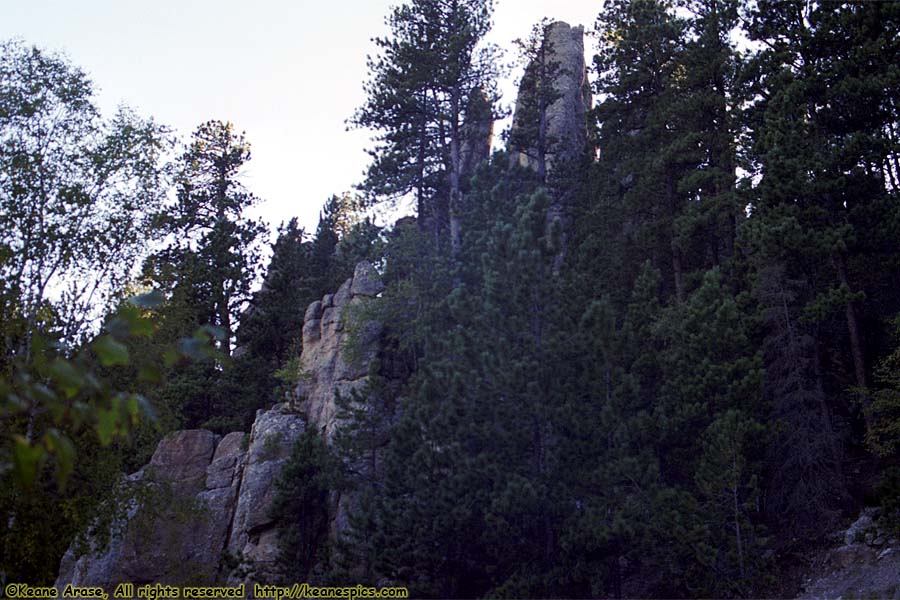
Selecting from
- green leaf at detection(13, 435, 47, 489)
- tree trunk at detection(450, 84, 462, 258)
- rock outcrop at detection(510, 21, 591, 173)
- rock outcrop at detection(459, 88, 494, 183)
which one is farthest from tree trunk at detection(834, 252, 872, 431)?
green leaf at detection(13, 435, 47, 489)

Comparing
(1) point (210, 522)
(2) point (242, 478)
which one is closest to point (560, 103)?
(2) point (242, 478)

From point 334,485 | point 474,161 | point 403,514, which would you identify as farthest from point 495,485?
point 474,161

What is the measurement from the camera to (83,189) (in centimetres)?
1664

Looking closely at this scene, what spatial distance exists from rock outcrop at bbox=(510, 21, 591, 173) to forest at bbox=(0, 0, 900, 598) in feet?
4.34

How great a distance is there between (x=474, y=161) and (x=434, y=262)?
32.1ft

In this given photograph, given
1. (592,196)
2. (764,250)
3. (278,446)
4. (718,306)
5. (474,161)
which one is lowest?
(278,446)

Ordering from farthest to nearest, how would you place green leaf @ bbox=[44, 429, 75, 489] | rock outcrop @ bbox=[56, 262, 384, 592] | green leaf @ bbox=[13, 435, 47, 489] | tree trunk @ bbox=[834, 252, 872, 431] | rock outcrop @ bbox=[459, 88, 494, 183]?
rock outcrop @ bbox=[459, 88, 494, 183]
rock outcrop @ bbox=[56, 262, 384, 592]
tree trunk @ bbox=[834, 252, 872, 431]
green leaf @ bbox=[44, 429, 75, 489]
green leaf @ bbox=[13, 435, 47, 489]

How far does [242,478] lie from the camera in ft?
84.6

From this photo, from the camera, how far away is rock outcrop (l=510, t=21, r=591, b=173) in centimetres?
2936

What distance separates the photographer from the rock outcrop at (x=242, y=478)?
22419 mm

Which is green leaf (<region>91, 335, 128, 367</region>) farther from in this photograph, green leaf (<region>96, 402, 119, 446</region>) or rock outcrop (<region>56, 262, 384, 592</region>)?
rock outcrop (<region>56, 262, 384, 592</region>)

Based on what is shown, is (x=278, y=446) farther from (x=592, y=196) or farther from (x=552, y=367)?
(x=592, y=196)

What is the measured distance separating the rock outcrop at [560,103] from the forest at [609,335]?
132cm

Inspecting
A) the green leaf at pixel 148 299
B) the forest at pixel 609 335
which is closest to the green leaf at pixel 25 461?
the green leaf at pixel 148 299
